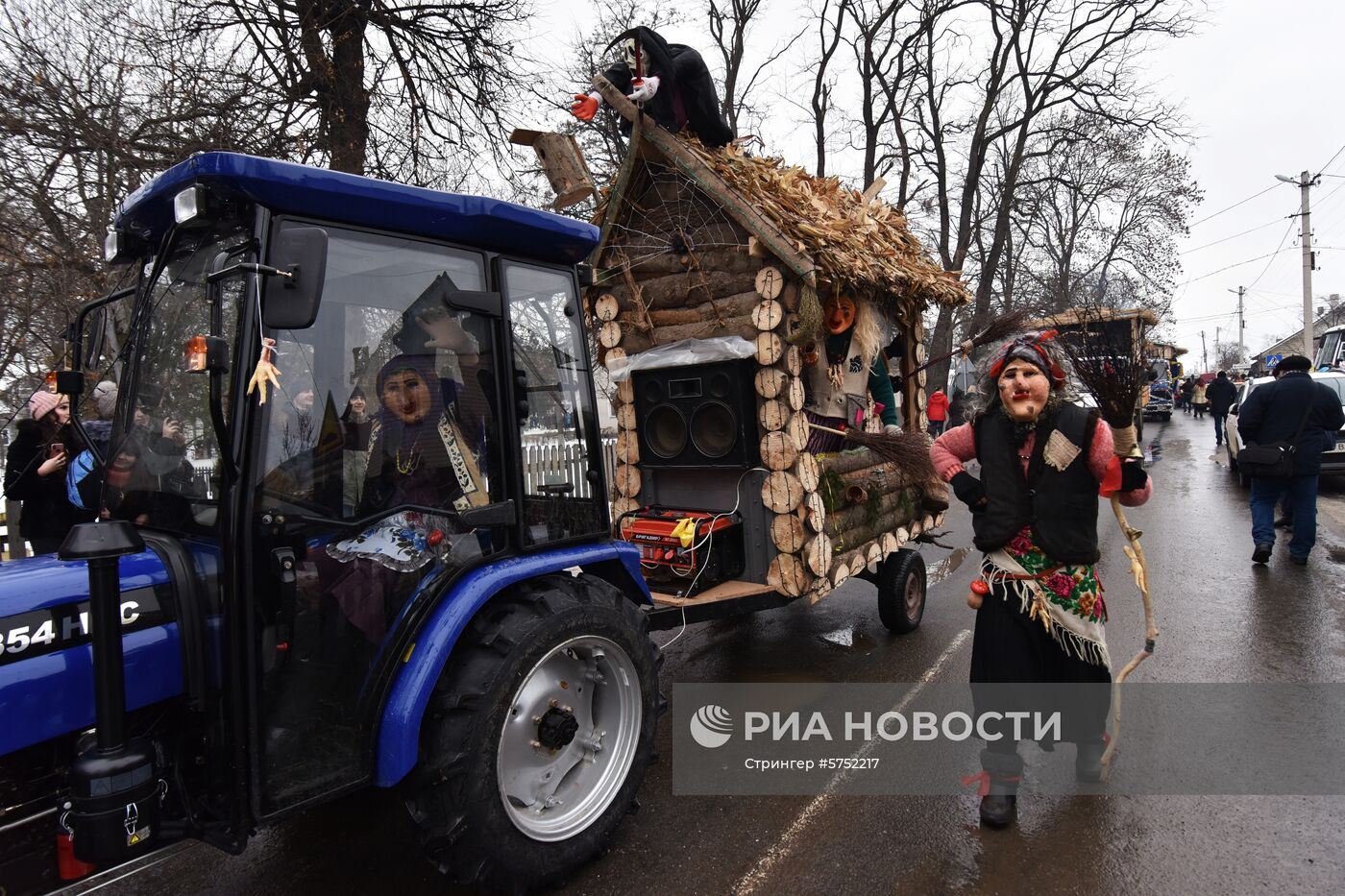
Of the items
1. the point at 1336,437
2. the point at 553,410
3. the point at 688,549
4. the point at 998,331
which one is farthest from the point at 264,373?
the point at 1336,437

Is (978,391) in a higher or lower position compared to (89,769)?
higher

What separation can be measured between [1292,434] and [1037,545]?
559cm

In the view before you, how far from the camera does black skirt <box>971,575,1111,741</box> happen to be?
10.2 feet

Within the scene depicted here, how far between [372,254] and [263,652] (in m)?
1.33

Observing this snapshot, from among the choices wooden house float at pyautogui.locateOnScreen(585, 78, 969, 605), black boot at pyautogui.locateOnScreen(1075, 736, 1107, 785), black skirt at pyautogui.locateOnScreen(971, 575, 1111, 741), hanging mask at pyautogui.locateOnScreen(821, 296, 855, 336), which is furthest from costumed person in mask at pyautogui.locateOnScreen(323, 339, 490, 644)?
hanging mask at pyautogui.locateOnScreen(821, 296, 855, 336)

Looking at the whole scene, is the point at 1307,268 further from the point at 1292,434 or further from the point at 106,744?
the point at 106,744

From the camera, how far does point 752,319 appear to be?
179 inches

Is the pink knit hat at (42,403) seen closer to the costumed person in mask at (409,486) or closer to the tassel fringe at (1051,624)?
the costumed person in mask at (409,486)

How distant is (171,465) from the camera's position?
7.95 ft

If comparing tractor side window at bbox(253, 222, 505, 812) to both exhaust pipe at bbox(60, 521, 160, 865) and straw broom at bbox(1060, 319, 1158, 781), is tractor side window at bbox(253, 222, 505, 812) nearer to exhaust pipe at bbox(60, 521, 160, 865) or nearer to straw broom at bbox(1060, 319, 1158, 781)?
exhaust pipe at bbox(60, 521, 160, 865)

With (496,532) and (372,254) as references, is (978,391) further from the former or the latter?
(372,254)

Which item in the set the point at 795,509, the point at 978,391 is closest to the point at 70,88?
the point at 795,509

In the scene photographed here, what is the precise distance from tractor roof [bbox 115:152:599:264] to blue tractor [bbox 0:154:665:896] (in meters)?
0.01

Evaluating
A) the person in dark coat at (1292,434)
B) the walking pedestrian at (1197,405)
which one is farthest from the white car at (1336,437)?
the walking pedestrian at (1197,405)
